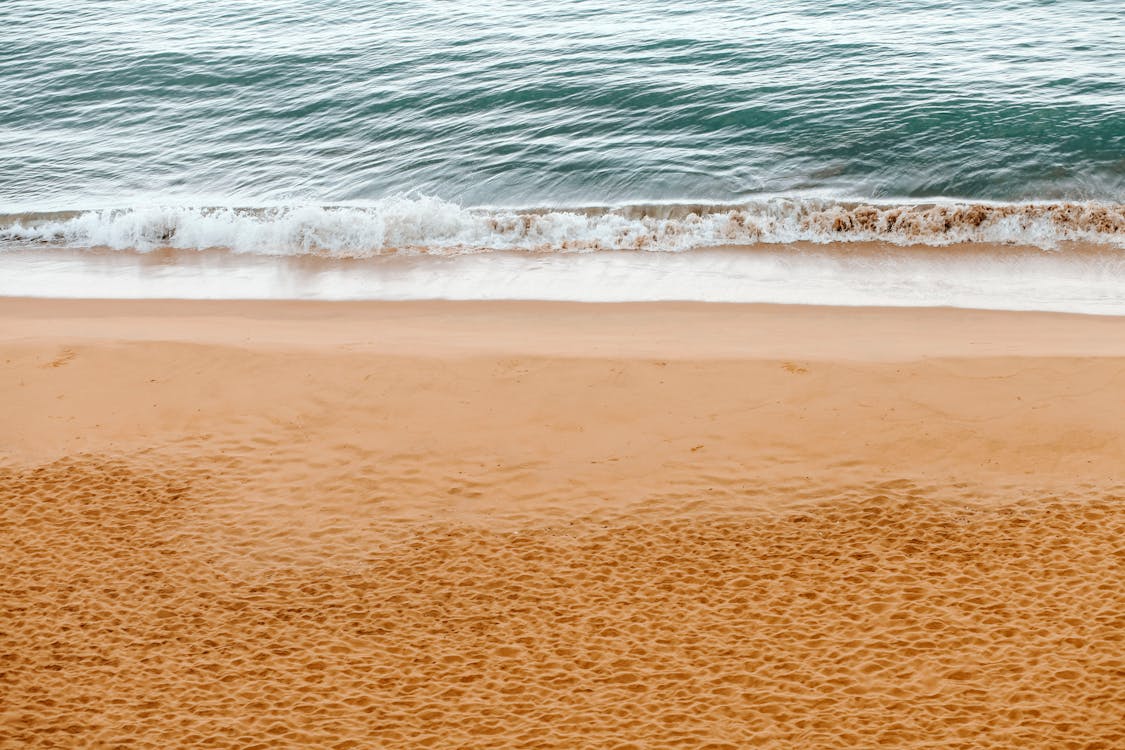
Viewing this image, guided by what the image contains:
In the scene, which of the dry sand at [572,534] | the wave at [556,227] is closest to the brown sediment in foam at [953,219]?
the wave at [556,227]

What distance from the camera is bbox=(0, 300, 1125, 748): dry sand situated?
5.54 meters

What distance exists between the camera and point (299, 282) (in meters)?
12.1

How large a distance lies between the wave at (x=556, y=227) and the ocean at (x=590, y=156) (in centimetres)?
4

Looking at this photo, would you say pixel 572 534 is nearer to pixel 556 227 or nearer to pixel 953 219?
pixel 556 227

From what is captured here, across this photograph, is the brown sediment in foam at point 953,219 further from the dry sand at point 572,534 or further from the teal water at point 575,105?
the dry sand at point 572,534

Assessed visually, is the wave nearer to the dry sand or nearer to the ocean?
the ocean

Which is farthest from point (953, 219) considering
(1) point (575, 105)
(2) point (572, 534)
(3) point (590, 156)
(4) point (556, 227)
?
(2) point (572, 534)

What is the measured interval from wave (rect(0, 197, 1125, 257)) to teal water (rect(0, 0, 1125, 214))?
0.68m

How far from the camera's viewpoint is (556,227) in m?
13.0

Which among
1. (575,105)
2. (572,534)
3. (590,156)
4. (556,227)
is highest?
(575,105)

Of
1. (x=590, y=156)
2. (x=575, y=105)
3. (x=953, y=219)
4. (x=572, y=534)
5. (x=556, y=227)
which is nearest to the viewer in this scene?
(x=572, y=534)

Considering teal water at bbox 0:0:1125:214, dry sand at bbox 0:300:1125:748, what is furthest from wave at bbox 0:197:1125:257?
dry sand at bbox 0:300:1125:748

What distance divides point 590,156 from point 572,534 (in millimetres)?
9367

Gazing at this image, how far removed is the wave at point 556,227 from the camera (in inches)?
482
